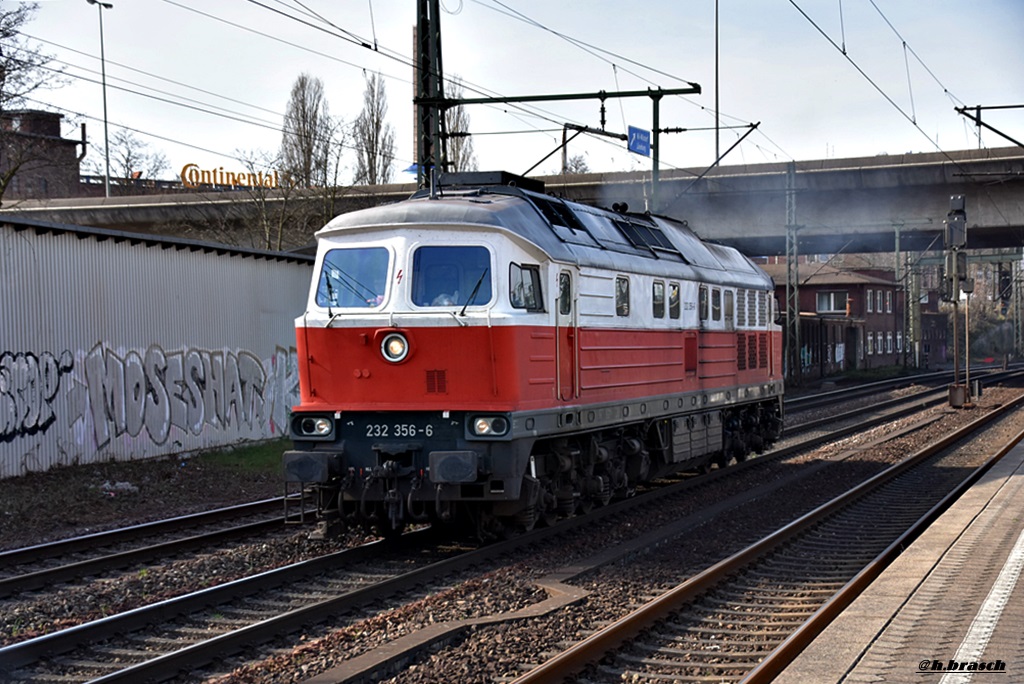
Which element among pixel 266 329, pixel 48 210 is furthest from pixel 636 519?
pixel 48 210

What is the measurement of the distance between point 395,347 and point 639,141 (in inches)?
643

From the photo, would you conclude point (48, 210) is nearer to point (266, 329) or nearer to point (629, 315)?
point (266, 329)

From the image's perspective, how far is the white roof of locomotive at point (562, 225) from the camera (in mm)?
11625

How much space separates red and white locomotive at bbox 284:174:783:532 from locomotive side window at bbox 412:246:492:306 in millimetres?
13

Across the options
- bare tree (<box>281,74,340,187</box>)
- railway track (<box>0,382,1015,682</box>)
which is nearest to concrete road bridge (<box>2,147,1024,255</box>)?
bare tree (<box>281,74,340,187</box>)

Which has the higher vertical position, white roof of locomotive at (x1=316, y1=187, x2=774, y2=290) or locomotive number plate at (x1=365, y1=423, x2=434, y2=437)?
white roof of locomotive at (x1=316, y1=187, x2=774, y2=290)

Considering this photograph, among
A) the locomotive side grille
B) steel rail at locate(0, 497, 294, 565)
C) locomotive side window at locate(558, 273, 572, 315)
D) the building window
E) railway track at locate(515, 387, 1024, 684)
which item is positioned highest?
the building window

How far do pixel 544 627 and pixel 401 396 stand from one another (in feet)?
11.9

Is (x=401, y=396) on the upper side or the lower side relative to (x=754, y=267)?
lower

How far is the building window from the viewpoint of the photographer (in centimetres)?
7556

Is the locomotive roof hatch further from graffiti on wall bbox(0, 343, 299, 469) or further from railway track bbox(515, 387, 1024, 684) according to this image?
graffiti on wall bbox(0, 343, 299, 469)

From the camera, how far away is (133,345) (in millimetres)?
18953

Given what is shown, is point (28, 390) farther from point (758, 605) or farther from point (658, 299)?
point (758, 605)

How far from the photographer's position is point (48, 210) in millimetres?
50344
